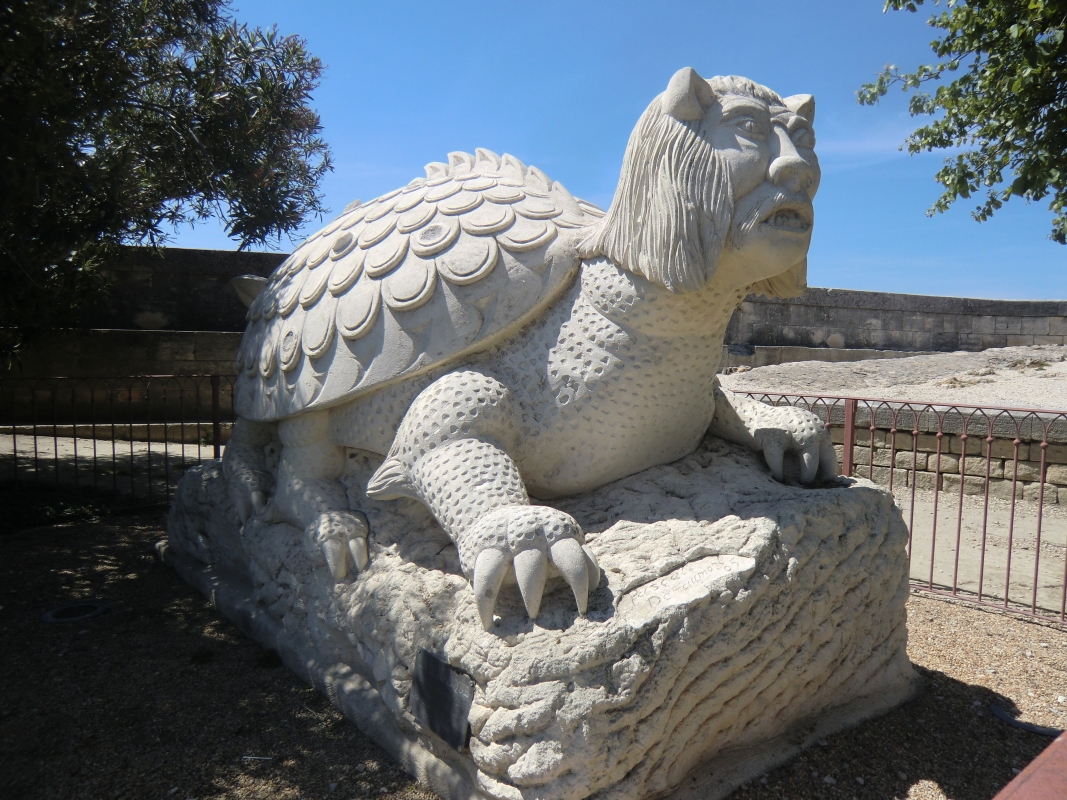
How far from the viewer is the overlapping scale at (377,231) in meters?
2.78

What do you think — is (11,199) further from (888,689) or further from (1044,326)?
(1044,326)

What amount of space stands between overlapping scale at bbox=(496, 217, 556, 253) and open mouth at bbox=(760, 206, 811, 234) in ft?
2.42

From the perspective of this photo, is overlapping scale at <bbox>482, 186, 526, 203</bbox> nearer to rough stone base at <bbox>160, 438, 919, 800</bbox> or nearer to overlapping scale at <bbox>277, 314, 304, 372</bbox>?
overlapping scale at <bbox>277, 314, 304, 372</bbox>

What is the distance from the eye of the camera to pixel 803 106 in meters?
2.26

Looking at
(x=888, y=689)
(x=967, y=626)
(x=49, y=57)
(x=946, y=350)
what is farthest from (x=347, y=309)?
(x=946, y=350)

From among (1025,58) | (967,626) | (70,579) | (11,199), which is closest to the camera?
(11,199)

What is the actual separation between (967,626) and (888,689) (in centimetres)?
139

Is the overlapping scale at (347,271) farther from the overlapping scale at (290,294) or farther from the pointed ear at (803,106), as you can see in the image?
the pointed ear at (803,106)

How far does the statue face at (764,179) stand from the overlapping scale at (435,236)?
0.92m

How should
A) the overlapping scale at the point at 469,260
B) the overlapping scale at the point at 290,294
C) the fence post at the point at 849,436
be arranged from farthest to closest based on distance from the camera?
the fence post at the point at 849,436
the overlapping scale at the point at 290,294
the overlapping scale at the point at 469,260

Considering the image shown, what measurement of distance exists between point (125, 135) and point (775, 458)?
4573mm

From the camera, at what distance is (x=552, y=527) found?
78.2 inches

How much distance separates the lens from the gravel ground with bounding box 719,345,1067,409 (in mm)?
7707

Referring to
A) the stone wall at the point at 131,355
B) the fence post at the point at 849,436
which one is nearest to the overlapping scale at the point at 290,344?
the fence post at the point at 849,436
